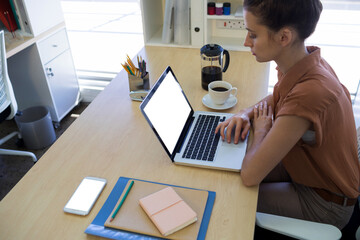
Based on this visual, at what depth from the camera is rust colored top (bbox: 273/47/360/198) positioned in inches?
36.6

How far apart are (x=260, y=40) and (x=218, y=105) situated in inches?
16.5

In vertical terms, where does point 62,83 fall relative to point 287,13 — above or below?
below

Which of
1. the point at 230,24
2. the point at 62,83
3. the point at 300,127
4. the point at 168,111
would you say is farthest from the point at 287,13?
the point at 62,83

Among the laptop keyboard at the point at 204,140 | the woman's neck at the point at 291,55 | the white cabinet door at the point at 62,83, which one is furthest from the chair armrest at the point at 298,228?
the white cabinet door at the point at 62,83

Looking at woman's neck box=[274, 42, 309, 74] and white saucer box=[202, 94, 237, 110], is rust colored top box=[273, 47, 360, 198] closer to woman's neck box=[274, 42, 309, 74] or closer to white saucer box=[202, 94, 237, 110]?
woman's neck box=[274, 42, 309, 74]

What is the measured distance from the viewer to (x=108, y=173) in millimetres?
1077

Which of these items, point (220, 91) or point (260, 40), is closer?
point (260, 40)

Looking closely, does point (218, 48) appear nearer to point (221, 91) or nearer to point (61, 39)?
point (221, 91)

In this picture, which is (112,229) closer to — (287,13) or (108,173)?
(108,173)

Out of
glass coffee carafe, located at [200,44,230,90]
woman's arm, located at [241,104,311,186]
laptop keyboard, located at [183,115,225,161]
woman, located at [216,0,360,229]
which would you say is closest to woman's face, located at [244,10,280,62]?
woman, located at [216,0,360,229]

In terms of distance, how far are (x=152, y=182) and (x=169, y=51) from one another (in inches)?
42.1

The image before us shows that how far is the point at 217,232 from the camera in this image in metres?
0.87

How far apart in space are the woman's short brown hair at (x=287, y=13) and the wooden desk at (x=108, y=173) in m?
Result: 0.47

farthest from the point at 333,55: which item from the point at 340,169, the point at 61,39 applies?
the point at 61,39
